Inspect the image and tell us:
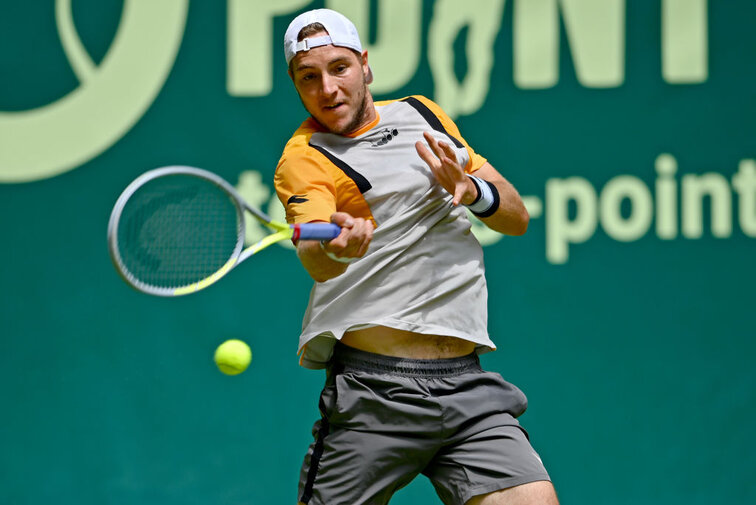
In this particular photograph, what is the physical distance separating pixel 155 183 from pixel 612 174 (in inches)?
82.6

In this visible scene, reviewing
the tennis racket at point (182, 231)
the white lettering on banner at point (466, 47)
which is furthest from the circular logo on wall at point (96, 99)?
the tennis racket at point (182, 231)

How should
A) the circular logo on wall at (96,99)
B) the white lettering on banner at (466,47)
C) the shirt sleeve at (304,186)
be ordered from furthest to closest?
the circular logo on wall at (96,99) < the white lettering on banner at (466,47) < the shirt sleeve at (304,186)

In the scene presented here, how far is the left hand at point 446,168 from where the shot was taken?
2512 millimetres

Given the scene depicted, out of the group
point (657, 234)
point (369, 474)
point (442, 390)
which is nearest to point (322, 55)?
point (442, 390)

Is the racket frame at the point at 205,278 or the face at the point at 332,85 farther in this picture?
the face at the point at 332,85

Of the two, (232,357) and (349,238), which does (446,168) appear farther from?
(232,357)

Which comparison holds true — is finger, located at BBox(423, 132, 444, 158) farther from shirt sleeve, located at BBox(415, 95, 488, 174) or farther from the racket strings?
the racket strings

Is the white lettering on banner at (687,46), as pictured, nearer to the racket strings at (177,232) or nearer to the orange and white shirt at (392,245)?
the orange and white shirt at (392,245)

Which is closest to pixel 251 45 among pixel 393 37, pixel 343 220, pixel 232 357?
pixel 393 37

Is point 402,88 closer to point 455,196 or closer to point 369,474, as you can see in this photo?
point 455,196

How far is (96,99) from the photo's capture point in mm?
4352

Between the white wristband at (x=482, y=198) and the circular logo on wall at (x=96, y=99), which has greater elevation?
the circular logo on wall at (x=96, y=99)

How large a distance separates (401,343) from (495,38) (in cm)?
194

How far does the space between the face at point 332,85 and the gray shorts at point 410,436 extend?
618mm
